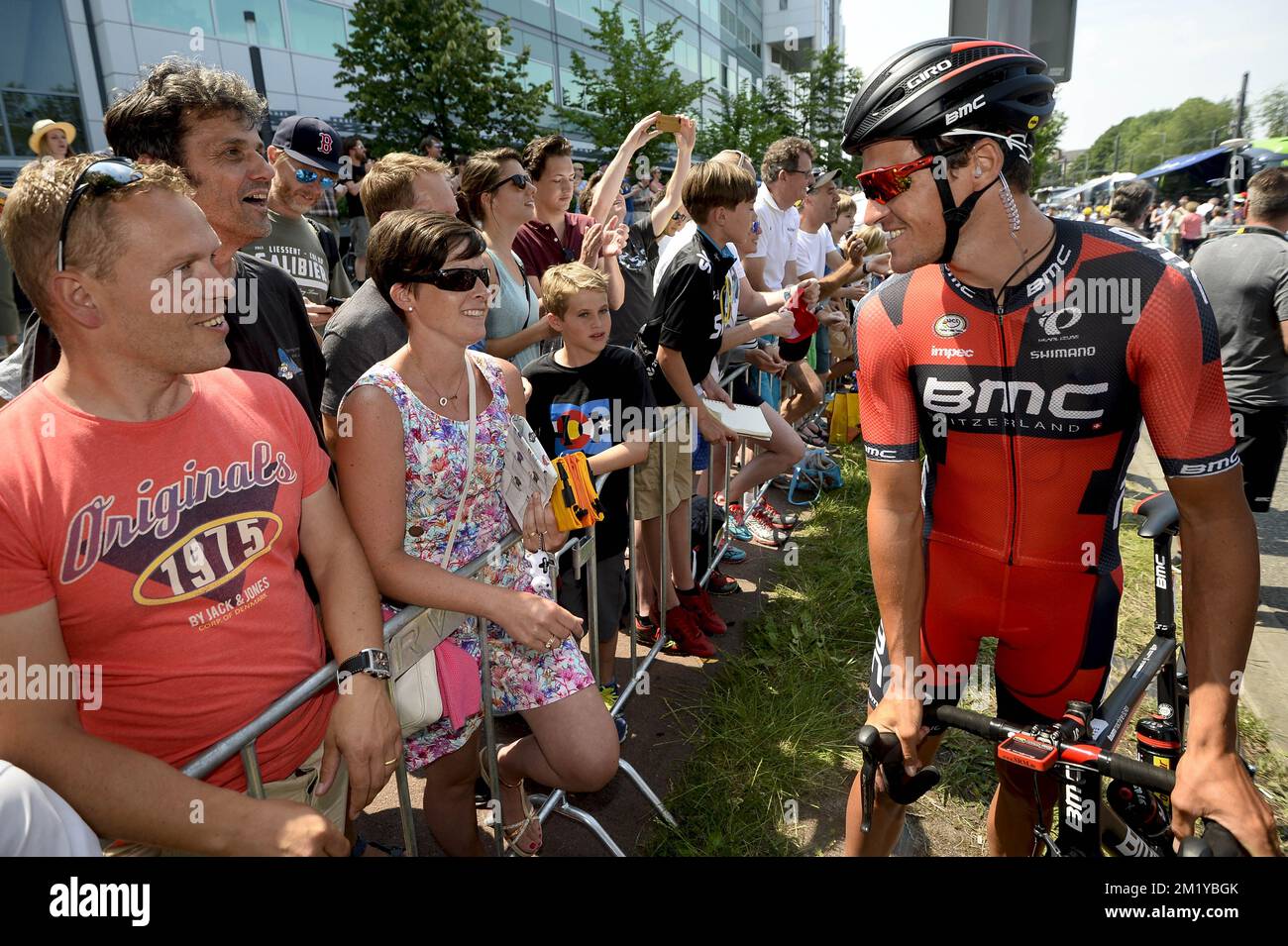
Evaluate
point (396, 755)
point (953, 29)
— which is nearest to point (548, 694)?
point (396, 755)

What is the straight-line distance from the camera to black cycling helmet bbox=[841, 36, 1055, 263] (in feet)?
6.73

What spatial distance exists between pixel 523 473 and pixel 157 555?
124 cm

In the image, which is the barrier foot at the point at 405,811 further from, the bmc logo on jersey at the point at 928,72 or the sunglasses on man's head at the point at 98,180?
the bmc logo on jersey at the point at 928,72

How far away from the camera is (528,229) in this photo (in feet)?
17.2

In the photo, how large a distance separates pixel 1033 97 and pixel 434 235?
1946 mm

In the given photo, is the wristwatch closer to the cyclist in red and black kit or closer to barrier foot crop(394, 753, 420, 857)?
barrier foot crop(394, 753, 420, 857)

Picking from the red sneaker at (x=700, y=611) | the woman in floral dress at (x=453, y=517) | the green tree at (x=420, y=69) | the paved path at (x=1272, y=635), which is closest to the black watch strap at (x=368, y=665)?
the woman in floral dress at (x=453, y=517)

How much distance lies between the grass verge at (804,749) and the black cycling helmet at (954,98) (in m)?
2.49

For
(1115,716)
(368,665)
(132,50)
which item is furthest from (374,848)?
(132,50)

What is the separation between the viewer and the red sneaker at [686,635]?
4574 millimetres

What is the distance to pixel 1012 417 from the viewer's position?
2.25 metres

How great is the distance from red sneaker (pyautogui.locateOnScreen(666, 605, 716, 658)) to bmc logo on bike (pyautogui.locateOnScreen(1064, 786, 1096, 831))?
287 centimetres

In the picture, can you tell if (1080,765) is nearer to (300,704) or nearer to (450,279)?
(300,704)
